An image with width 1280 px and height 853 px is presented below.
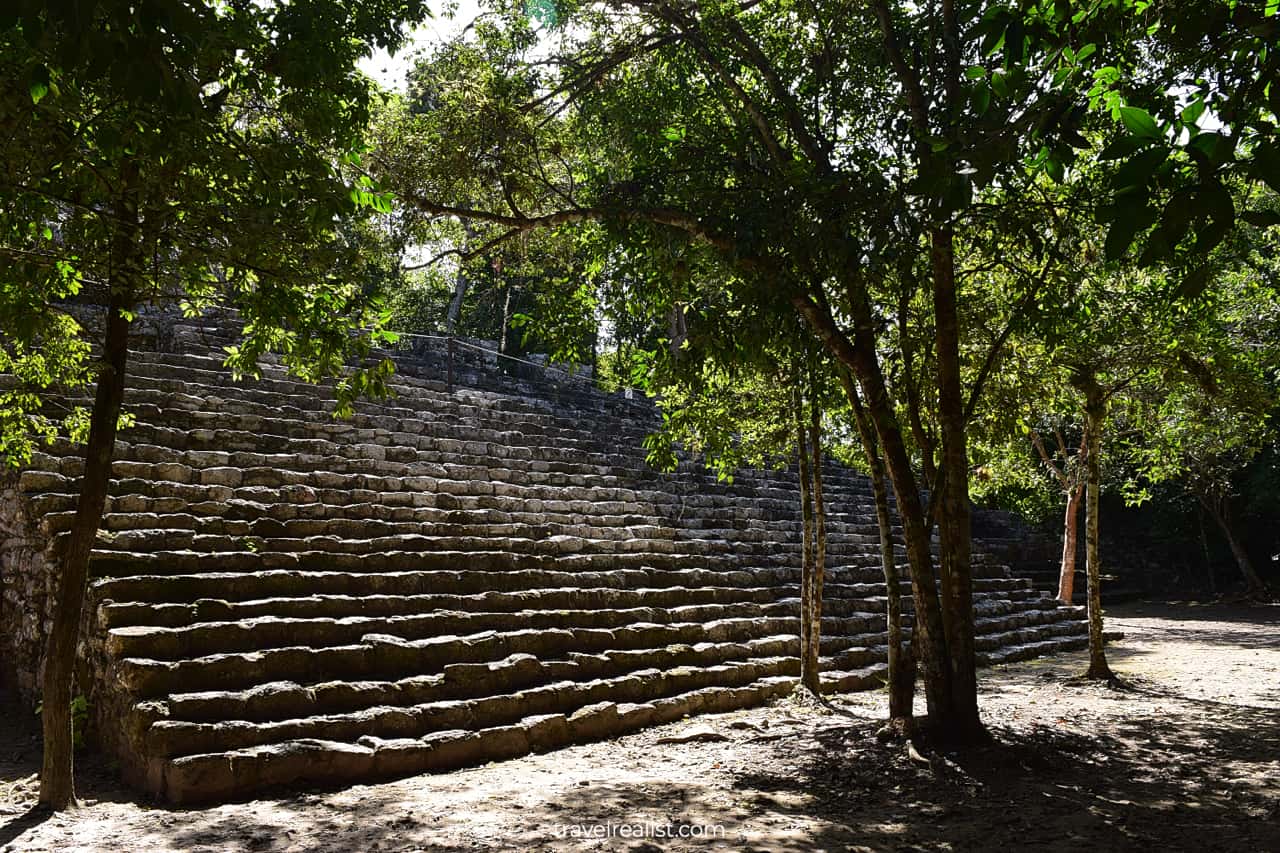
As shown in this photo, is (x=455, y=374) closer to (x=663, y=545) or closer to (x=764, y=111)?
(x=663, y=545)

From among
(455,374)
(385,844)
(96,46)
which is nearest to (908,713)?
(385,844)

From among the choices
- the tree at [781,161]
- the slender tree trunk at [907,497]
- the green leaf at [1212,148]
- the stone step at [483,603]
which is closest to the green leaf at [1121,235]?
the green leaf at [1212,148]

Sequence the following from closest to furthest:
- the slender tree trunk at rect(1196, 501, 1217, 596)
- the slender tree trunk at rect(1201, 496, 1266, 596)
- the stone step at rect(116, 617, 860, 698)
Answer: the stone step at rect(116, 617, 860, 698) → the slender tree trunk at rect(1201, 496, 1266, 596) → the slender tree trunk at rect(1196, 501, 1217, 596)

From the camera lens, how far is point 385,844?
4.52 m

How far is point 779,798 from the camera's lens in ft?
17.8

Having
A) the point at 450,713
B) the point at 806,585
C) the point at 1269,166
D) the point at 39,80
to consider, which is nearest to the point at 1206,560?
the point at 806,585

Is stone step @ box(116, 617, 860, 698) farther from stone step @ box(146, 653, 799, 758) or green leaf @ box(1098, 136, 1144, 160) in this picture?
green leaf @ box(1098, 136, 1144, 160)

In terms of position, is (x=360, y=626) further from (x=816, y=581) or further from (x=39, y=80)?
(x=39, y=80)

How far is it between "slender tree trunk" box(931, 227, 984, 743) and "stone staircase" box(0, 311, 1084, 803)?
2418 millimetres

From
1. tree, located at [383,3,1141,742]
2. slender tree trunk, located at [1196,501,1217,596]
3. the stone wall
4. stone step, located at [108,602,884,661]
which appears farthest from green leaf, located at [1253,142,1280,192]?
slender tree trunk, located at [1196,501,1217,596]

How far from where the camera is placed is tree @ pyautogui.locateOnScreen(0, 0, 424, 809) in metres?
4.06

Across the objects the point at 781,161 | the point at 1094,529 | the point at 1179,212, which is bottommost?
the point at 1094,529

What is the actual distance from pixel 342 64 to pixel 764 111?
3817 mm

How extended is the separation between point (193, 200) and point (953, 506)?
525 cm
